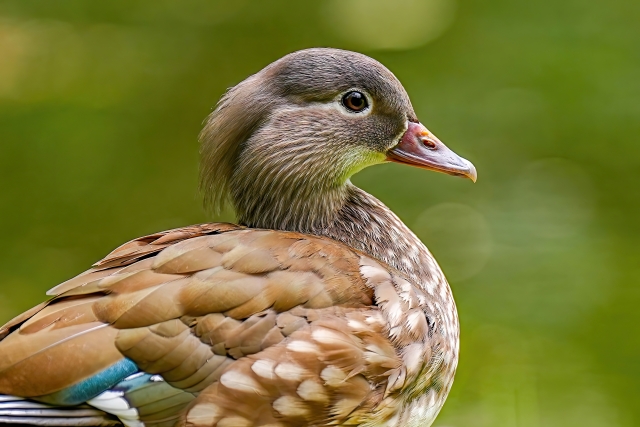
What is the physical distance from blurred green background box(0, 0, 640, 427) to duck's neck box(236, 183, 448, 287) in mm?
836

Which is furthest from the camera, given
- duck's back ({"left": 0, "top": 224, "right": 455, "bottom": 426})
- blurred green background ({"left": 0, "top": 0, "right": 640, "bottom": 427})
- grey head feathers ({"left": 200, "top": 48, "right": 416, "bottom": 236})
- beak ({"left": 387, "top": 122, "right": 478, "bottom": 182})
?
blurred green background ({"left": 0, "top": 0, "right": 640, "bottom": 427})

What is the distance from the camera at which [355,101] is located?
8.13ft

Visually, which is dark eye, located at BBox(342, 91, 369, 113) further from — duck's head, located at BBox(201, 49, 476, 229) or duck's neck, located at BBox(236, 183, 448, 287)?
duck's neck, located at BBox(236, 183, 448, 287)

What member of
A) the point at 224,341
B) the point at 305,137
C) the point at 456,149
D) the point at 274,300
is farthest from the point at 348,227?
the point at 456,149

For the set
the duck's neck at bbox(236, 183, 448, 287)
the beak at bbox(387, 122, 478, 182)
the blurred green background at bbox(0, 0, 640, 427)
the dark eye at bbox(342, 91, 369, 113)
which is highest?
the dark eye at bbox(342, 91, 369, 113)

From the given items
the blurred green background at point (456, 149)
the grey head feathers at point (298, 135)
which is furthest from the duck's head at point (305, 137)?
the blurred green background at point (456, 149)

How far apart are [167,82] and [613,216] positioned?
264 centimetres

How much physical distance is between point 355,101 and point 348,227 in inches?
12.7

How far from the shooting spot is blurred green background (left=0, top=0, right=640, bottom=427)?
3838 mm

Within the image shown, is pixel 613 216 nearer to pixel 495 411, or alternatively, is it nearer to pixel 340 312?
pixel 495 411

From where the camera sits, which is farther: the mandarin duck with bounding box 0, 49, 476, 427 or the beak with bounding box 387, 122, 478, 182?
the beak with bounding box 387, 122, 478, 182

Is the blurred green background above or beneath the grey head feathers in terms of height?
beneath

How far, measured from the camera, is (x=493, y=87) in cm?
573

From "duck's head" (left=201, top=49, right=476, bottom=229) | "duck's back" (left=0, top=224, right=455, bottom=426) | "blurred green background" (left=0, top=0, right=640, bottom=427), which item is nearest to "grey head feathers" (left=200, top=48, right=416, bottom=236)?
"duck's head" (left=201, top=49, right=476, bottom=229)
